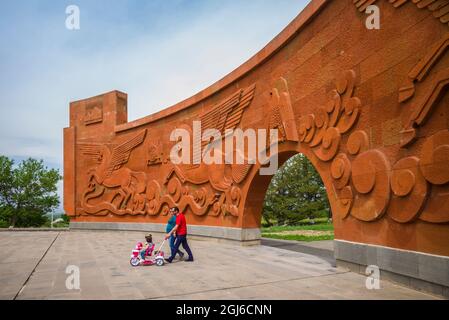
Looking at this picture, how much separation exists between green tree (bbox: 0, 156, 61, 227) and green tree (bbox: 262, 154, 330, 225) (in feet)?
64.2

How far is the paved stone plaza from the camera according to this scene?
4.88 m

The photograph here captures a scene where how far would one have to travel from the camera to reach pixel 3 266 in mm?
7316

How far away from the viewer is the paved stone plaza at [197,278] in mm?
4883

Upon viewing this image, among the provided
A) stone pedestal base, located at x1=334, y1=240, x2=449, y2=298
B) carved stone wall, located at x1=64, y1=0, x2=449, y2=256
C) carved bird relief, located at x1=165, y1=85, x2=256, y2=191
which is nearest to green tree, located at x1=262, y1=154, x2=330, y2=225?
carved stone wall, located at x1=64, y1=0, x2=449, y2=256

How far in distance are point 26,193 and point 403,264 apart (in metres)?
32.9

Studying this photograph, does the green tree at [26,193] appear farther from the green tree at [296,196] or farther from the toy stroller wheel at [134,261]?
the toy stroller wheel at [134,261]

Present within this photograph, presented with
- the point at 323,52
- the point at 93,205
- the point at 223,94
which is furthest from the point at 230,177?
the point at 93,205

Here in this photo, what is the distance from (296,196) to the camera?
26.1m

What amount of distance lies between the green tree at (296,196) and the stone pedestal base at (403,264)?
18.7 metres

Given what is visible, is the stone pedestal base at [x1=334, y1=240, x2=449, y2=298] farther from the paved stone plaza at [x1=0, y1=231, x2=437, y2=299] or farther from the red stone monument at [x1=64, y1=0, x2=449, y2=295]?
the paved stone plaza at [x1=0, y1=231, x2=437, y2=299]

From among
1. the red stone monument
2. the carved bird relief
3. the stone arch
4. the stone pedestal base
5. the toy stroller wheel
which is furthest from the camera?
the carved bird relief

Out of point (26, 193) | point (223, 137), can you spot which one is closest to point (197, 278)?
point (223, 137)

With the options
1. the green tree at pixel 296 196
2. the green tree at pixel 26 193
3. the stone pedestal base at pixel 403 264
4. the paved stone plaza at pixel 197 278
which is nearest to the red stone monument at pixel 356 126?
the stone pedestal base at pixel 403 264

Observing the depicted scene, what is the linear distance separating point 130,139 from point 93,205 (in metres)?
3.95
